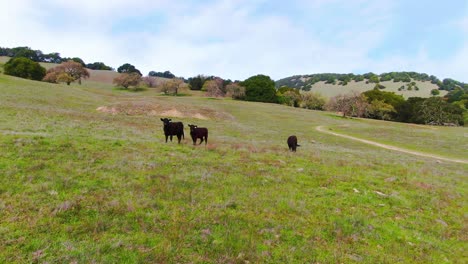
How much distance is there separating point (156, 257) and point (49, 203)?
420 cm

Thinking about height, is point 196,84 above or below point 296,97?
above

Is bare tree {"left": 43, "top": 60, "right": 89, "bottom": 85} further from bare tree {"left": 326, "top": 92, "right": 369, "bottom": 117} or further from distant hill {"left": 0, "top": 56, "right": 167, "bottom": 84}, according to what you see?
bare tree {"left": 326, "top": 92, "right": 369, "bottom": 117}

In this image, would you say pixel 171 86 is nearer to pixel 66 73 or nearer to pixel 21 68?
pixel 66 73

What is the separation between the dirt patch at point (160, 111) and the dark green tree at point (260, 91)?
72.5 meters

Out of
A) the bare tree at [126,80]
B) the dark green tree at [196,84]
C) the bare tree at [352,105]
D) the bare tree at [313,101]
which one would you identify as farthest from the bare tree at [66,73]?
the bare tree at [352,105]

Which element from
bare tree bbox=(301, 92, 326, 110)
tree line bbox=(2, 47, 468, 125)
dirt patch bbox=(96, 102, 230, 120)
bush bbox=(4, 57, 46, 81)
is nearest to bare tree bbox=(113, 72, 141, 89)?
tree line bbox=(2, 47, 468, 125)

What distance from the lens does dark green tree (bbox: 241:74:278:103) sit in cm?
12925

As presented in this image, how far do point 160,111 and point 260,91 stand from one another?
270ft

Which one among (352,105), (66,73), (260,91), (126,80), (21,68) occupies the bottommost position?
(352,105)

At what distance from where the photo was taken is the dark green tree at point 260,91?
12925cm

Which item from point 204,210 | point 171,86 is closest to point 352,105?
point 171,86

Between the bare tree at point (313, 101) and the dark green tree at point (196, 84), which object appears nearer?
the bare tree at point (313, 101)

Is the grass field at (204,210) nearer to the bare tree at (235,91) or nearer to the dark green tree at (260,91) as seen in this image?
the bare tree at (235,91)

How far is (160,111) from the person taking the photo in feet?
174
